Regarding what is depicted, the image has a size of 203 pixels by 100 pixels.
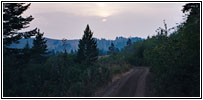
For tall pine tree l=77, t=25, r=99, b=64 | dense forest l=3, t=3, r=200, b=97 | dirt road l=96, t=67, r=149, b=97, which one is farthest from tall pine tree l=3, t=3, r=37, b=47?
tall pine tree l=77, t=25, r=99, b=64

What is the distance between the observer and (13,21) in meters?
24.9

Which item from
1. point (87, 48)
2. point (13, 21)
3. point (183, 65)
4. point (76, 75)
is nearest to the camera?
point (183, 65)

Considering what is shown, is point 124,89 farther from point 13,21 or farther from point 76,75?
point 13,21

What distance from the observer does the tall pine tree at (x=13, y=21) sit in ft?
79.7

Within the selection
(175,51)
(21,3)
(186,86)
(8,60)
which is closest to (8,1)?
(21,3)

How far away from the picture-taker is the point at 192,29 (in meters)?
18.1

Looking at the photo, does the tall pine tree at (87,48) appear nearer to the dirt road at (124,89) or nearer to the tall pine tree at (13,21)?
the dirt road at (124,89)

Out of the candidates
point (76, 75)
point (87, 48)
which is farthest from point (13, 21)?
point (87, 48)

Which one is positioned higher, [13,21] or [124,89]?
[13,21]

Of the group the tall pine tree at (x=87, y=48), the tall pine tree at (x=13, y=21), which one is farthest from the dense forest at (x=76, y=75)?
the tall pine tree at (x=87, y=48)

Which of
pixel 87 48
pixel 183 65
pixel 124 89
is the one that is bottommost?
pixel 124 89

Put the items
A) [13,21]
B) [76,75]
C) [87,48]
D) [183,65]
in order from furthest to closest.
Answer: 1. [87,48]
2. [76,75]
3. [13,21]
4. [183,65]

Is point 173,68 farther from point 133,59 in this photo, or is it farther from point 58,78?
point 133,59

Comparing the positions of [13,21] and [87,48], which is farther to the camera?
[87,48]
